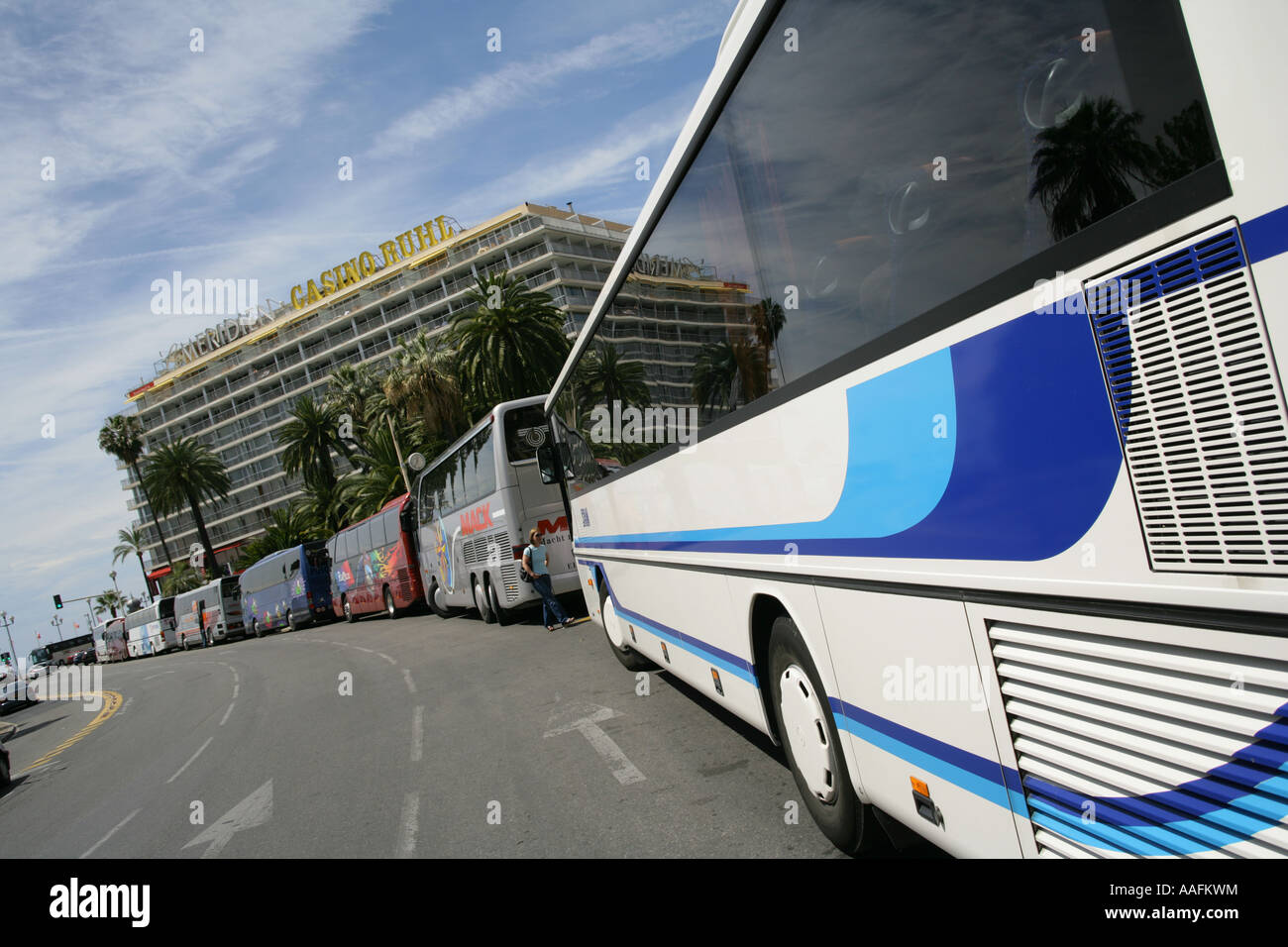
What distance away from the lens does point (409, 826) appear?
19.2 ft

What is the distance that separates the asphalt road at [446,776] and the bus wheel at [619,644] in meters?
0.16

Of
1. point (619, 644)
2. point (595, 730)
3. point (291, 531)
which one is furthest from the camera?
point (291, 531)

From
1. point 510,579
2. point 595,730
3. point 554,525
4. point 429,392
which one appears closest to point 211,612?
point 429,392

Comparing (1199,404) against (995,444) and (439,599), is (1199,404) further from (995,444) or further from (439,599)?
(439,599)

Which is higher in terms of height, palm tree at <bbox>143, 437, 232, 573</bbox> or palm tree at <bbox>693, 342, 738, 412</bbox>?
palm tree at <bbox>143, 437, 232, 573</bbox>

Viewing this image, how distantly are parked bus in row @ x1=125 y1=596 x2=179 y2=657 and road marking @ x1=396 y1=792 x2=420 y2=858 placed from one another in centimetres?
5926

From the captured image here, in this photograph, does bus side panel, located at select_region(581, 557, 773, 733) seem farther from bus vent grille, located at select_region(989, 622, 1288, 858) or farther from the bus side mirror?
the bus side mirror

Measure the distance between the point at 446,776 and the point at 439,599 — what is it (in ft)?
64.0

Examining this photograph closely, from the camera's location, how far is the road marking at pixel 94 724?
1638cm

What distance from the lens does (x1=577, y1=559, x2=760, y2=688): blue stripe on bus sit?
4.81m

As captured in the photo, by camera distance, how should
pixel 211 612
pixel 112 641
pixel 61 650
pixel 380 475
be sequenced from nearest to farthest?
pixel 211 612 < pixel 380 475 < pixel 112 641 < pixel 61 650

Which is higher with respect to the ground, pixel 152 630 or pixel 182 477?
pixel 182 477

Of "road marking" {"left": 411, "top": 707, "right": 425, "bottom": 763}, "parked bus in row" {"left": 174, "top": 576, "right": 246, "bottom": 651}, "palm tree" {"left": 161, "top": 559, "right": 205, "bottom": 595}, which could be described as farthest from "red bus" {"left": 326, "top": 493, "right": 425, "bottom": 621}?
"palm tree" {"left": 161, "top": 559, "right": 205, "bottom": 595}

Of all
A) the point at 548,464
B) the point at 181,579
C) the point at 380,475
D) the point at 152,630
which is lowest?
the point at 152,630
